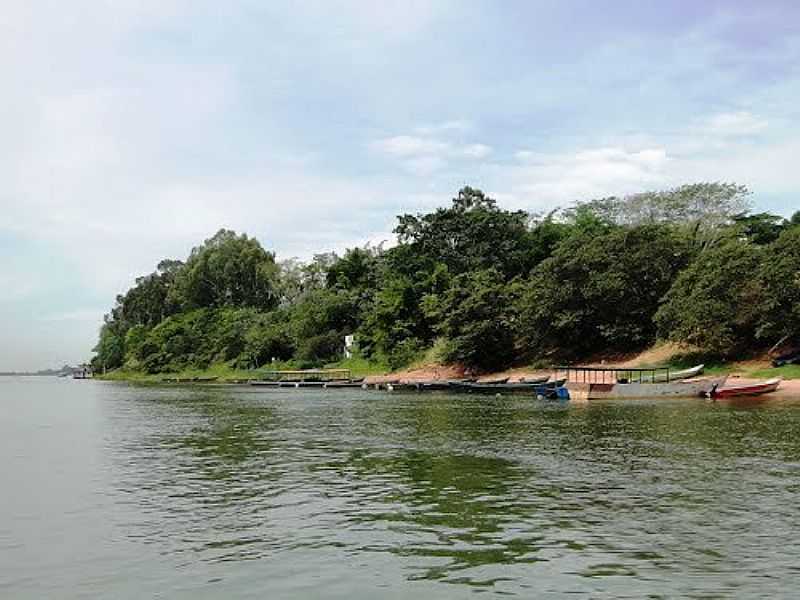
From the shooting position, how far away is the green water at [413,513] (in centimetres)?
1214

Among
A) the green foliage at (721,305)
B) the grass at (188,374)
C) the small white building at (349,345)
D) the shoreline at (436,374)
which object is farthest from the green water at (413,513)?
the grass at (188,374)

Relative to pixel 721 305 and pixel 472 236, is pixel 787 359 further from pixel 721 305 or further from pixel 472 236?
pixel 472 236

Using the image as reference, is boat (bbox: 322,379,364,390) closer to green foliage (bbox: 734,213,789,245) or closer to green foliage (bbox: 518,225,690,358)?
green foliage (bbox: 518,225,690,358)

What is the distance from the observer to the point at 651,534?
47.8 ft

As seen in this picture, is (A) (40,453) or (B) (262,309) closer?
(A) (40,453)

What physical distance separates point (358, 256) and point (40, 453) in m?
88.5

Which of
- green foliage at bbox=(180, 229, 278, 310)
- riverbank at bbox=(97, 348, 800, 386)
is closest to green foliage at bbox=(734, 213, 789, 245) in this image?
riverbank at bbox=(97, 348, 800, 386)

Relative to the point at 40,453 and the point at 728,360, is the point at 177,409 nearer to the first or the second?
the point at 40,453

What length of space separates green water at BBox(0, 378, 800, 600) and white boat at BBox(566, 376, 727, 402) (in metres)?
15.9

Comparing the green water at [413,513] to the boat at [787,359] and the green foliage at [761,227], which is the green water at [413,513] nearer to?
the boat at [787,359]

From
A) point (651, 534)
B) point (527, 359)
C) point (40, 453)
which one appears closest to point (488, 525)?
point (651, 534)

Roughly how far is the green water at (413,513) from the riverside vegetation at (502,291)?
2812cm

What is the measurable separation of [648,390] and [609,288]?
19.8m

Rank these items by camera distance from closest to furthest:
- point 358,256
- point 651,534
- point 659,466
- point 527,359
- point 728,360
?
point 651,534 → point 659,466 → point 728,360 → point 527,359 → point 358,256
